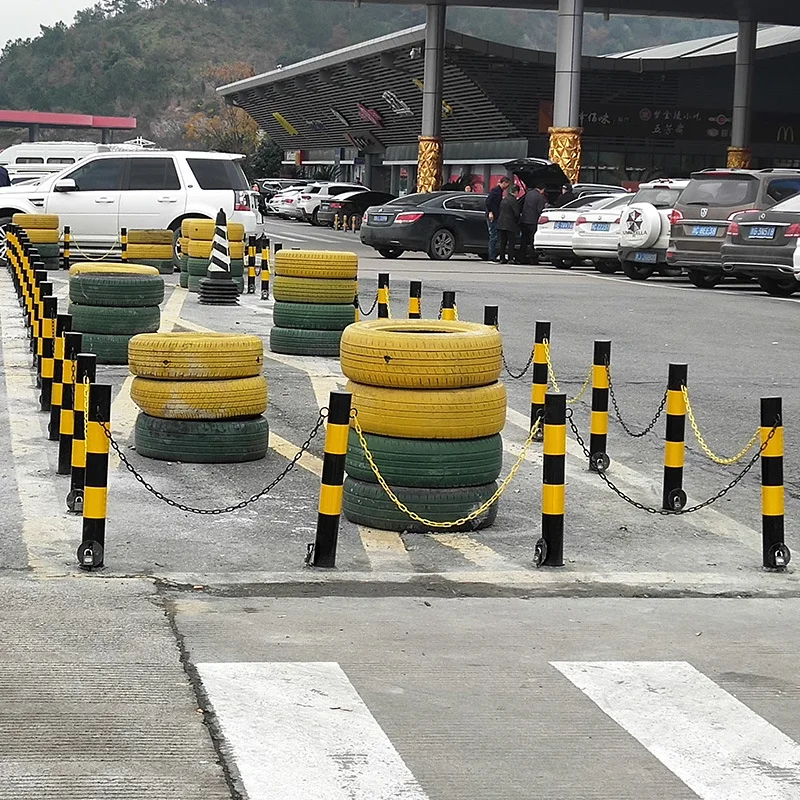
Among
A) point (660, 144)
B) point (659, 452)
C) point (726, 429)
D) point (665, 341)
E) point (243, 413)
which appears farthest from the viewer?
point (660, 144)

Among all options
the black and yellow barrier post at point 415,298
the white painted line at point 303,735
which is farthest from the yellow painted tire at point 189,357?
the white painted line at point 303,735

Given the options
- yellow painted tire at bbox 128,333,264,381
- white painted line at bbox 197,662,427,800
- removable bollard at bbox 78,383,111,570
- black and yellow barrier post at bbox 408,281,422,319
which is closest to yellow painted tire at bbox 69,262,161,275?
black and yellow barrier post at bbox 408,281,422,319

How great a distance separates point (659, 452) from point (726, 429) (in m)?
0.97

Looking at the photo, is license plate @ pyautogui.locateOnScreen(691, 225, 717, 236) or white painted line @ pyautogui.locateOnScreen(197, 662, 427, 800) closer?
white painted line @ pyautogui.locateOnScreen(197, 662, 427, 800)

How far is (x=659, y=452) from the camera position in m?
10.5

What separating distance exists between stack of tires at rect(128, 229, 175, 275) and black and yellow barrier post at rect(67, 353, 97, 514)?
15774mm

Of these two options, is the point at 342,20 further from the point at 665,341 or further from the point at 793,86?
the point at 665,341

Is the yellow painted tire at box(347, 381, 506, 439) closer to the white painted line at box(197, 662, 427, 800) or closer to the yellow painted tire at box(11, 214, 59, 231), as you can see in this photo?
the white painted line at box(197, 662, 427, 800)

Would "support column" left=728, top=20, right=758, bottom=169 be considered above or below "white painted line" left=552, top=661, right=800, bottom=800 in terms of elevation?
above

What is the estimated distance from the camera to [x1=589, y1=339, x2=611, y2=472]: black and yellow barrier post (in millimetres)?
9539

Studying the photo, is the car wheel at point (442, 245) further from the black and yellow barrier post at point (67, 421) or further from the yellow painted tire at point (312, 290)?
the black and yellow barrier post at point (67, 421)

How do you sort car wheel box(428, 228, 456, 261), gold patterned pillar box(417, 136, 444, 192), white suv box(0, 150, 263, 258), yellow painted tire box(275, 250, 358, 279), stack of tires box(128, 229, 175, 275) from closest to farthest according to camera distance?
yellow painted tire box(275, 250, 358, 279) → stack of tires box(128, 229, 175, 275) → white suv box(0, 150, 263, 258) → car wheel box(428, 228, 456, 261) → gold patterned pillar box(417, 136, 444, 192)

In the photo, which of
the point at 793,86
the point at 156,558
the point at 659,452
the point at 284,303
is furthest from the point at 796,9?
the point at 156,558

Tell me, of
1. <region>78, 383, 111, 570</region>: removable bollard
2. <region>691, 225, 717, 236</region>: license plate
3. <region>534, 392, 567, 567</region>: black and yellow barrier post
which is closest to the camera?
<region>78, 383, 111, 570</region>: removable bollard
